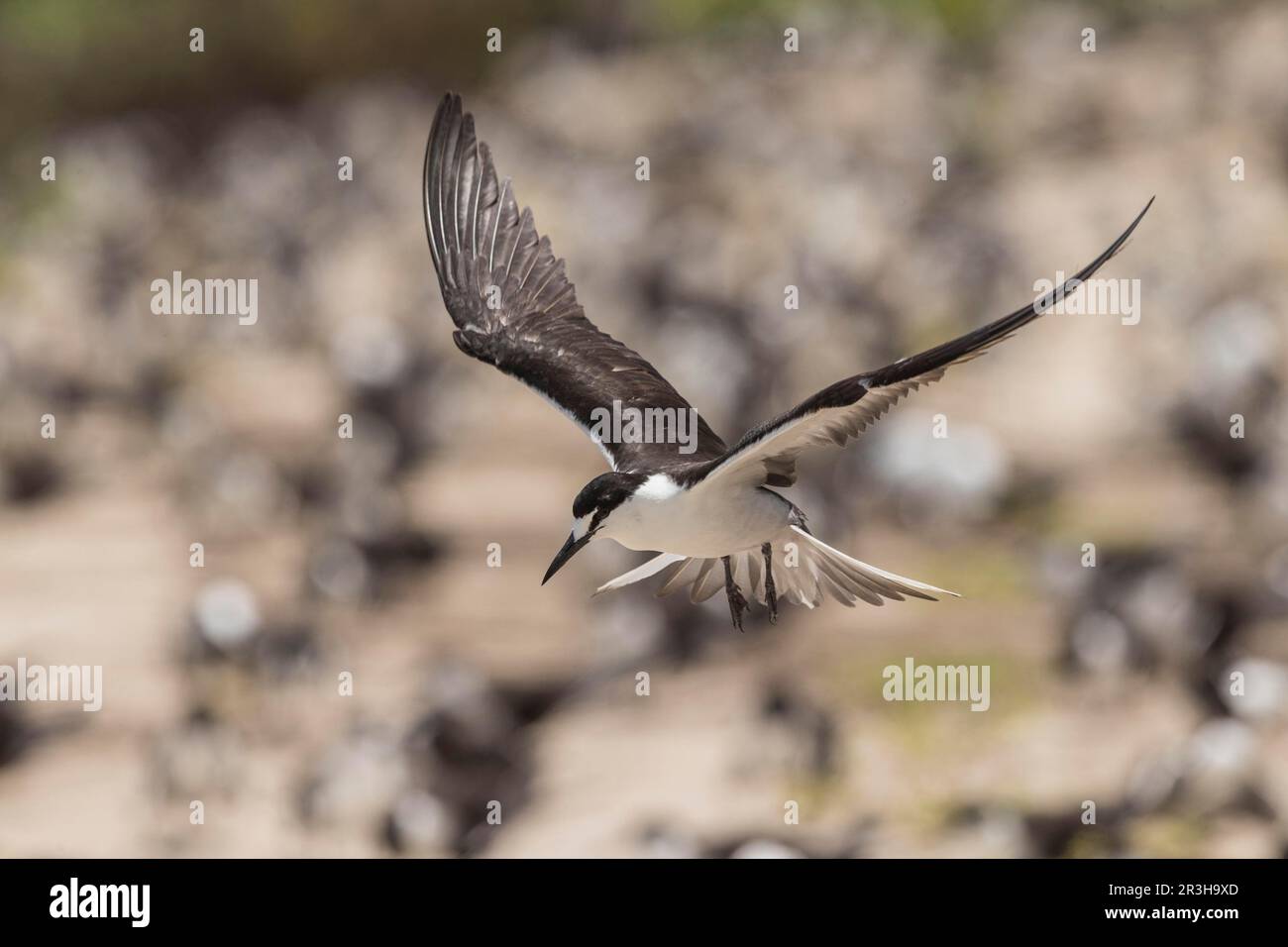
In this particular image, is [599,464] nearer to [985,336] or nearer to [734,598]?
[734,598]

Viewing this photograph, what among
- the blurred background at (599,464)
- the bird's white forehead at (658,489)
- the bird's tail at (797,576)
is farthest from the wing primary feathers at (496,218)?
the blurred background at (599,464)

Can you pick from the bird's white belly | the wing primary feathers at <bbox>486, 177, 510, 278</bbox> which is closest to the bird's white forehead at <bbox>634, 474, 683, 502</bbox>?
the bird's white belly

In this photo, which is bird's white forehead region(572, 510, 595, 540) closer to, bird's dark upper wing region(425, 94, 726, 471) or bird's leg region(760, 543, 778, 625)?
bird's leg region(760, 543, 778, 625)

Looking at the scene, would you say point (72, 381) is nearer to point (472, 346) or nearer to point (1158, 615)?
point (1158, 615)

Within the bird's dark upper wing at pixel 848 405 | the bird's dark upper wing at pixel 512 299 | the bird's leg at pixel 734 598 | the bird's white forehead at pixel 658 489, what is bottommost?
the bird's leg at pixel 734 598

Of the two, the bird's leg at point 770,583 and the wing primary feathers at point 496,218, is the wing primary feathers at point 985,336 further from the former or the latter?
the wing primary feathers at point 496,218

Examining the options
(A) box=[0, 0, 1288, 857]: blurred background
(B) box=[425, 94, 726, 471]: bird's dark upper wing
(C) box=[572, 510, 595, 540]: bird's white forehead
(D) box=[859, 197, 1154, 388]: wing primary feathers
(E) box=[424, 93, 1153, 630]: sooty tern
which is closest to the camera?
(D) box=[859, 197, 1154, 388]: wing primary feathers

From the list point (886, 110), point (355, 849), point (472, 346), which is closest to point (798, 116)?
point (886, 110)

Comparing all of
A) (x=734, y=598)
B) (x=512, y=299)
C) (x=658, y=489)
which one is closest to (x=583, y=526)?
(x=658, y=489)
